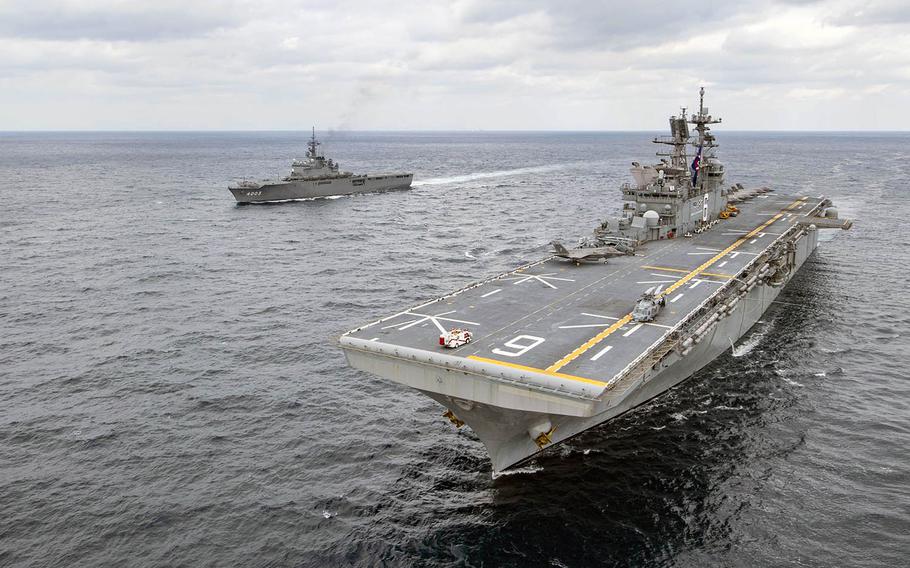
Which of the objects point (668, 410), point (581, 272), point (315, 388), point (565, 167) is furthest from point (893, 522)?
point (565, 167)

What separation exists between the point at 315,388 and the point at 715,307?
18.2m

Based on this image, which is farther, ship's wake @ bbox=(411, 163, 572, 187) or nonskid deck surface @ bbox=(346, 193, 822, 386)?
ship's wake @ bbox=(411, 163, 572, 187)

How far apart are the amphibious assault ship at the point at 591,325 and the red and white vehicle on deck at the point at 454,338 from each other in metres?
0.21

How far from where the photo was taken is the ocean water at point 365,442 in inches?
758

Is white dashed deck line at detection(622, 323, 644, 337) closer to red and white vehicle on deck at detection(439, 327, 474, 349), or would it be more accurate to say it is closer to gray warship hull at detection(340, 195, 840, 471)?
gray warship hull at detection(340, 195, 840, 471)

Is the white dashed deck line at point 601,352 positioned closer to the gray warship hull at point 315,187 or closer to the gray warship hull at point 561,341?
the gray warship hull at point 561,341

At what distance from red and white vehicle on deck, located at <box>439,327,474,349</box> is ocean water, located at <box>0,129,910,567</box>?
3.77 meters

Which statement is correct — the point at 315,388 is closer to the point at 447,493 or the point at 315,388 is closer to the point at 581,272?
the point at 447,493

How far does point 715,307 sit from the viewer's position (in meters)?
28.0

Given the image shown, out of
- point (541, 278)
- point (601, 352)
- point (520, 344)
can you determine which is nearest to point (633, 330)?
point (601, 352)

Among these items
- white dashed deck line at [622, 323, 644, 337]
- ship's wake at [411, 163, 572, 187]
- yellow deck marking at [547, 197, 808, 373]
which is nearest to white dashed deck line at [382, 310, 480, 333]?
yellow deck marking at [547, 197, 808, 373]

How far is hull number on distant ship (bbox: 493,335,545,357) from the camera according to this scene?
70.8 feet

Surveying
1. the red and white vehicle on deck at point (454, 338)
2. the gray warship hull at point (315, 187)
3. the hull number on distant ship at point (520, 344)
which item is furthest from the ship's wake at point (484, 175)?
the red and white vehicle on deck at point (454, 338)

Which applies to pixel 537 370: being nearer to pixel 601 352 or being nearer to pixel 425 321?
pixel 601 352
